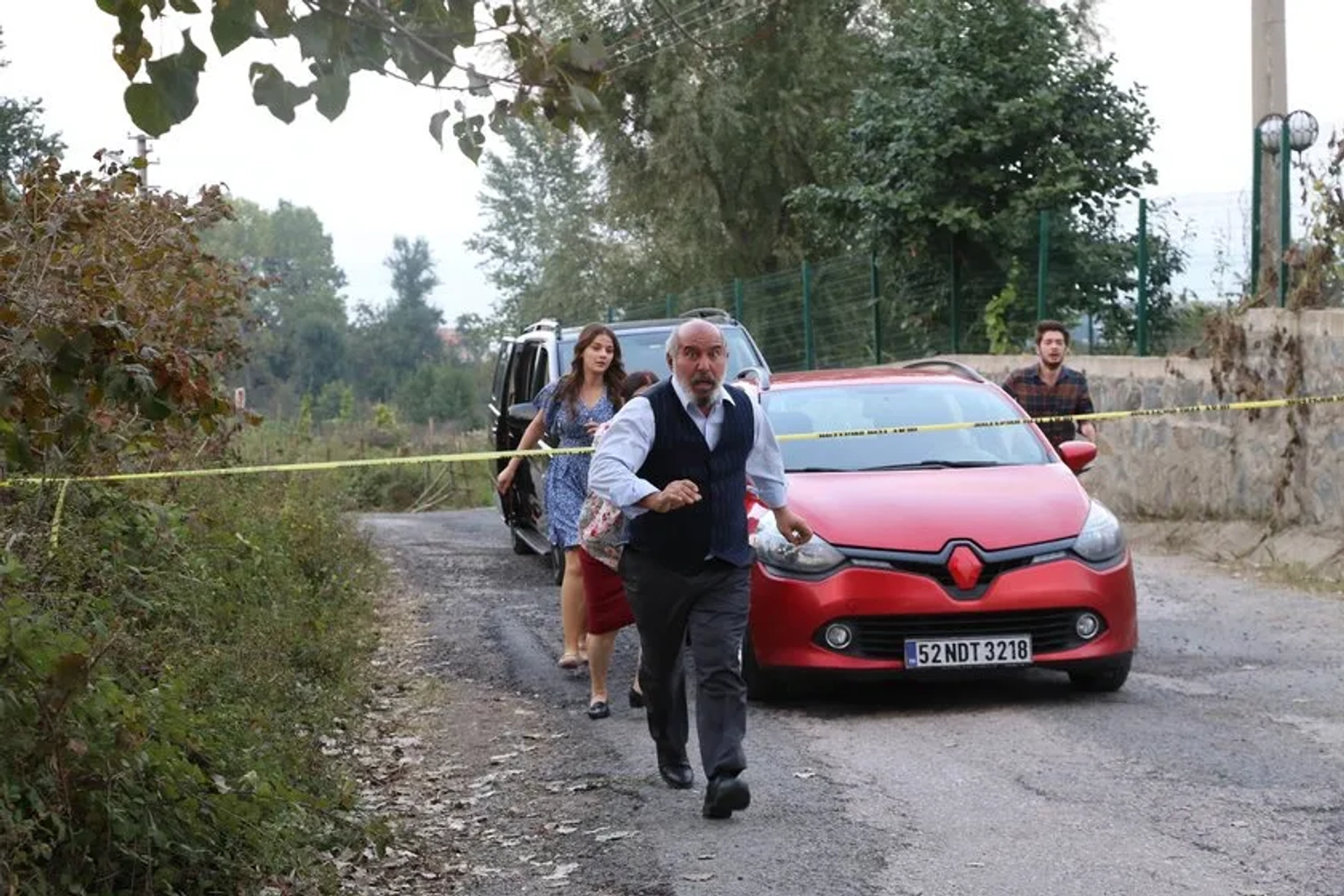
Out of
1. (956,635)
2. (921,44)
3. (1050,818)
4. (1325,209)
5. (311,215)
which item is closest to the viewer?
(1050,818)

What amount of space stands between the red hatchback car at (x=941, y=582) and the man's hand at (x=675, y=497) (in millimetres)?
2202

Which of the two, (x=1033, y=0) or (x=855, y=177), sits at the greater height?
(x=1033, y=0)

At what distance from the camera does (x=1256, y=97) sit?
18.0 m

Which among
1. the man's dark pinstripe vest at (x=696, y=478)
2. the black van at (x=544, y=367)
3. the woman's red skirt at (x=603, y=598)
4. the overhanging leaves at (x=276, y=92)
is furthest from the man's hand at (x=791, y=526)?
A: the black van at (x=544, y=367)

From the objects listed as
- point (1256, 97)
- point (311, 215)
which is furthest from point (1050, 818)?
point (311, 215)

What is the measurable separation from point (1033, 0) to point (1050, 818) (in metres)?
19.6

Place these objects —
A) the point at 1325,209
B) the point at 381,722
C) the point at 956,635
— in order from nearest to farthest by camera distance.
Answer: the point at 956,635
the point at 381,722
the point at 1325,209

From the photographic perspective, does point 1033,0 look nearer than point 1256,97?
No

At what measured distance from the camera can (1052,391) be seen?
13227 millimetres

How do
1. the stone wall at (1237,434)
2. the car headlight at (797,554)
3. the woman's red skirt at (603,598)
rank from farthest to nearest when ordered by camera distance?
the stone wall at (1237,434) → the woman's red skirt at (603,598) → the car headlight at (797,554)

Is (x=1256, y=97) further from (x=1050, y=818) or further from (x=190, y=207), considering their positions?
(x=1050, y=818)

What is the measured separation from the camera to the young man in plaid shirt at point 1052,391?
1315cm

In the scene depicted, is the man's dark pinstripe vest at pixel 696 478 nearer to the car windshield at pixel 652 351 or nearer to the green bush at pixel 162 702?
the green bush at pixel 162 702

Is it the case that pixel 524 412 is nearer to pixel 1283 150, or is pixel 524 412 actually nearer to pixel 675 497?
pixel 675 497
